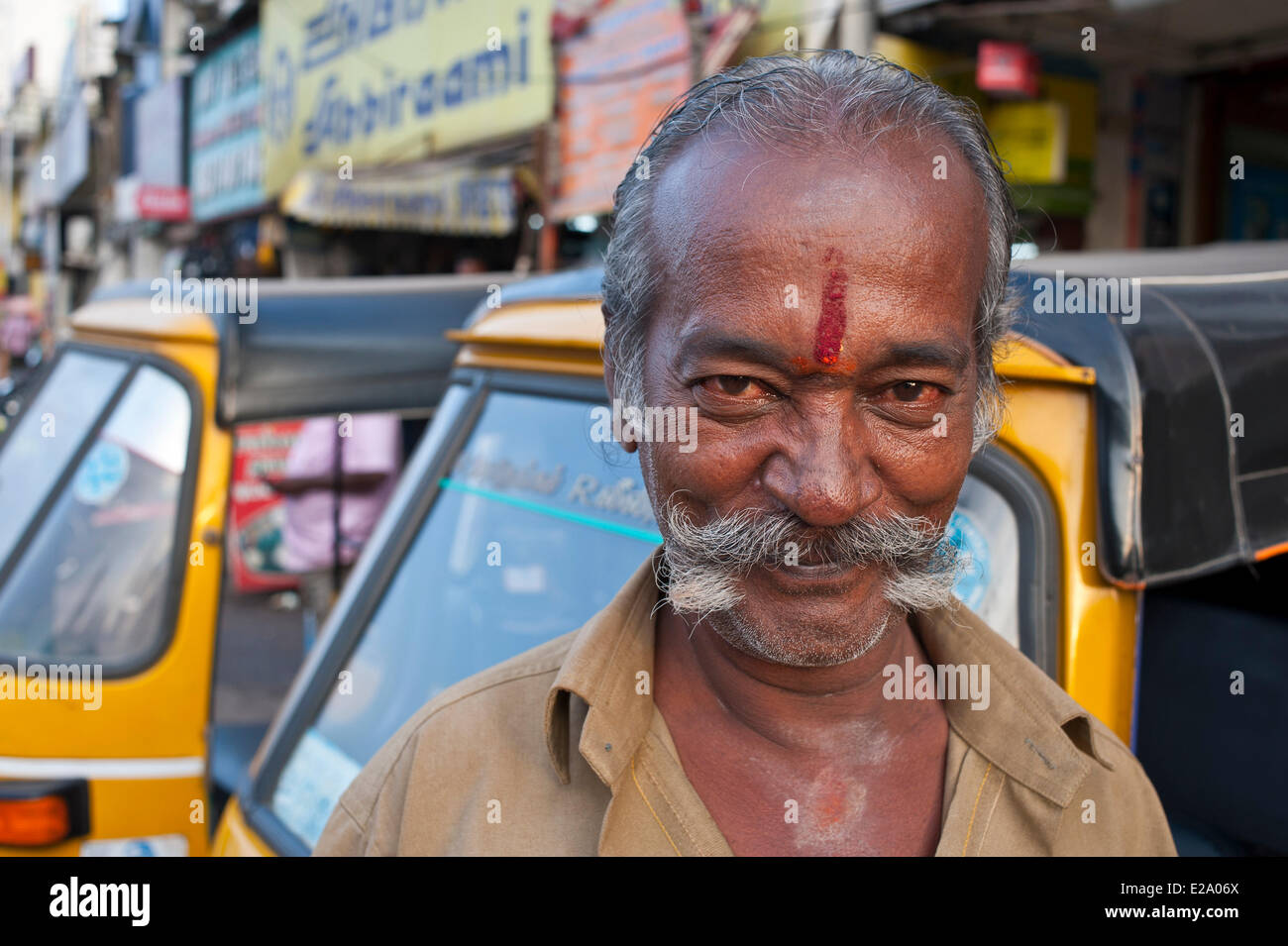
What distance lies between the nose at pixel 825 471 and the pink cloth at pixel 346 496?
3369 mm

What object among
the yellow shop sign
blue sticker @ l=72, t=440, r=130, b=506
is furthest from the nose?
the yellow shop sign

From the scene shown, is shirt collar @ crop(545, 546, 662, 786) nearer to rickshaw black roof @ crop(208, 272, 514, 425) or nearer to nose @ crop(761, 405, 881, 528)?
nose @ crop(761, 405, 881, 528)

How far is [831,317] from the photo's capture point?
120 centimetres

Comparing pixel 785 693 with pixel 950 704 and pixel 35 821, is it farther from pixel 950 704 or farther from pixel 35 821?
pixel 35 821

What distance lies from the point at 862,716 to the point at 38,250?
40875mm

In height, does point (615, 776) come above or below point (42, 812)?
above

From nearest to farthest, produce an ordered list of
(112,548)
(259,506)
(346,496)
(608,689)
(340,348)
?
(608,689), (112,548), (340,348), (346,496), (259,506)

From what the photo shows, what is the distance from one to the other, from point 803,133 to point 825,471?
401 mm

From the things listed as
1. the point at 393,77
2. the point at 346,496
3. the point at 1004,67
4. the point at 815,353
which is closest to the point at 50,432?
the point at 346,496

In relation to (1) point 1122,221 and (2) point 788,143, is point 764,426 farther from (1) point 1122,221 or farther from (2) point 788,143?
(1) point 1122,221

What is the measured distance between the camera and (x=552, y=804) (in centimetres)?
131

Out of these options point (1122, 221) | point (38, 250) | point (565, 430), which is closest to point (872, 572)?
point (565, 430)

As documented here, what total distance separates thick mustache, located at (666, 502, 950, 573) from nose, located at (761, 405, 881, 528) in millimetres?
21

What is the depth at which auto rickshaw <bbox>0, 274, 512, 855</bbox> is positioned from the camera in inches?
102
